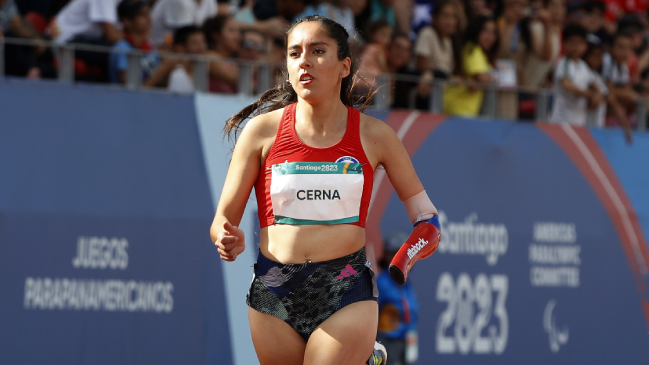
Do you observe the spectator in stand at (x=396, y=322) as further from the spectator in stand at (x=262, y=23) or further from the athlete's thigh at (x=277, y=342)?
the athlete's thigh at (x=277, y=342)

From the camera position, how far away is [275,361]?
3.67 meters

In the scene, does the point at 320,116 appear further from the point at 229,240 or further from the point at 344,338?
the point at 344,338

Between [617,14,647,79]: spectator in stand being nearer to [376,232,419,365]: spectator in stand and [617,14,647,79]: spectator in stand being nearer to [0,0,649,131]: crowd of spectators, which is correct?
[0,0,649,131]: crowd of spectators

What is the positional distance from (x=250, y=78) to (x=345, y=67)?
3.67m

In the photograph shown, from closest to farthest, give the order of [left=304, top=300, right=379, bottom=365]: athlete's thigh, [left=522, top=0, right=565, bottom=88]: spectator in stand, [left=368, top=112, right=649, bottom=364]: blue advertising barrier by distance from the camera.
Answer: [left=304, top=300, right=379, bottom=365]: athlete's thigh
[left=368, top=112, right=649, bottom=364]: blue advertising barrier
[left=522, top=0, right=565, bottom=88]: spectator in stand

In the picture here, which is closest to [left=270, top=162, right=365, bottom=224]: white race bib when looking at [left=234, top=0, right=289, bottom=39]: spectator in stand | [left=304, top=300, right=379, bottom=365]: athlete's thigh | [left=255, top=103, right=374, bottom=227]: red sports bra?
[left=255, top=103, right=374, bottom=227]: red sports bra

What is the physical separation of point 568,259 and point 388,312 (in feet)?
9.03

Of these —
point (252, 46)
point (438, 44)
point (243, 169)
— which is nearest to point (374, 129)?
point (243, 169)

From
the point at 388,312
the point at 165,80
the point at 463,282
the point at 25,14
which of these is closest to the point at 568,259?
the point at 463,282

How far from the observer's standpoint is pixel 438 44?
867 cm

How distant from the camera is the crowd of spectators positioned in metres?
7.02

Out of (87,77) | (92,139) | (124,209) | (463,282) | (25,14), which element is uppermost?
(25,14)

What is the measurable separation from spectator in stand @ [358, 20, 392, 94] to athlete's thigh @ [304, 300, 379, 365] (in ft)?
15.1

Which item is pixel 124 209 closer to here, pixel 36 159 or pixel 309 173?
pixel 36 159
